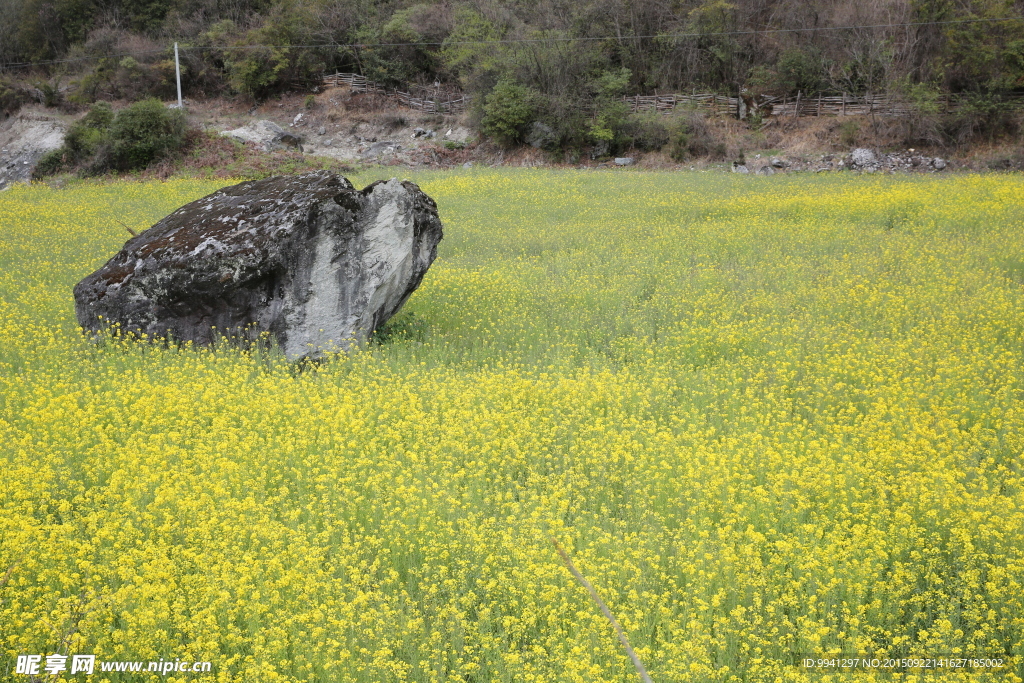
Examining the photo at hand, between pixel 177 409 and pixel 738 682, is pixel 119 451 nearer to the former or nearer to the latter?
pixel 177 409

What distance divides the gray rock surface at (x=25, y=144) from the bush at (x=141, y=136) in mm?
5117

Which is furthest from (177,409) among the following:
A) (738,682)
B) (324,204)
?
(738,682)

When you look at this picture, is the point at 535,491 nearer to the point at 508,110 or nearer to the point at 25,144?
the point at 508,110

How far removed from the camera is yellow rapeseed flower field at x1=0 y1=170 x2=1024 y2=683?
4219 mm

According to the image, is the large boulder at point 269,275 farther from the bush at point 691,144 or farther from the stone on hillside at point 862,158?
the bush at point 691,144

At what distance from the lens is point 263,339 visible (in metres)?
9.11

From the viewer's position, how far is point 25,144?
38.1m

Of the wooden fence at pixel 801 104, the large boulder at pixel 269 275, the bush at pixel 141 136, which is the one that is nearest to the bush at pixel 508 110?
the wooden fence at pixel 801 104

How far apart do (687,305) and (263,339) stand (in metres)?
5.91

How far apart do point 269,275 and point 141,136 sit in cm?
2810

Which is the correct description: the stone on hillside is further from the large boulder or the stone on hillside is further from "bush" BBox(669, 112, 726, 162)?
the large boulder

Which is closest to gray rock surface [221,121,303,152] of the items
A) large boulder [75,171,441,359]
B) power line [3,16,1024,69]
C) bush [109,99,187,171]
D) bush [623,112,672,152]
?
bush [109,99,187,171]

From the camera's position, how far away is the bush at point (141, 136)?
32562mm

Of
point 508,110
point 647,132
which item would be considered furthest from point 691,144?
point 508,110
